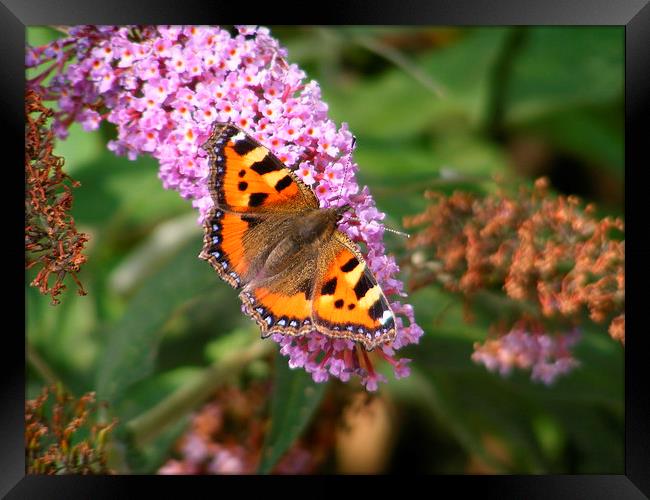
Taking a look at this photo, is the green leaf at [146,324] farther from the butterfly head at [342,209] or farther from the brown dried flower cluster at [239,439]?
the butterfly head at [342,209]

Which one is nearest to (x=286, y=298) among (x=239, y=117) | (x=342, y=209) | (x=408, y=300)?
(x=342, y=209)

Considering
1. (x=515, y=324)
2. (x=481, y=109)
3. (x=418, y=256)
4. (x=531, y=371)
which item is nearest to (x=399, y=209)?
(x=418, y=256)

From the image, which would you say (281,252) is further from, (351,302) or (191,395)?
(191,395)

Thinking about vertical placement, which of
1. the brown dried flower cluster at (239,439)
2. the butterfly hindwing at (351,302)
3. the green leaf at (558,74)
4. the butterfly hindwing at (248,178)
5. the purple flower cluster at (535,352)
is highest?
the green leaf at (558,74)

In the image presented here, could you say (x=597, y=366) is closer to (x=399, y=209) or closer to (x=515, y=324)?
(x=515, y=324)
